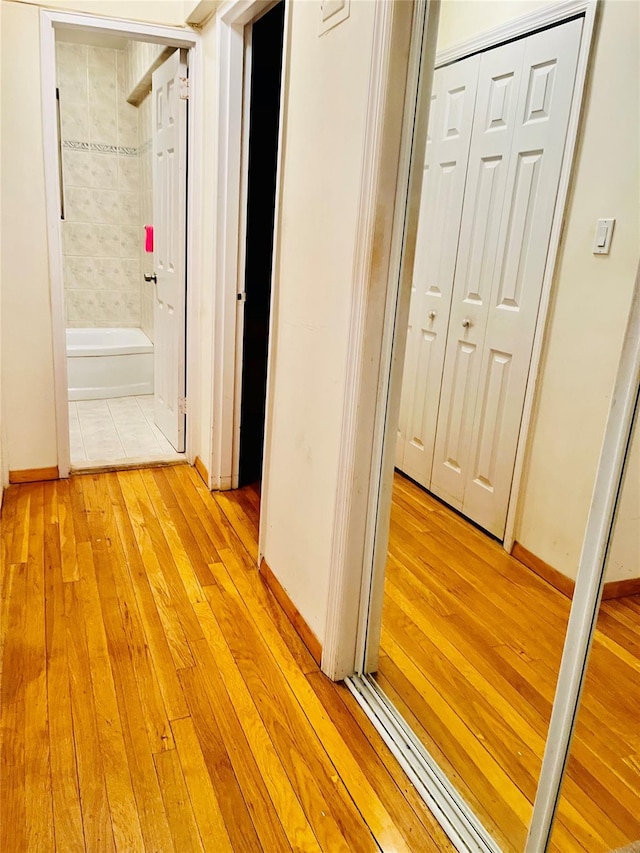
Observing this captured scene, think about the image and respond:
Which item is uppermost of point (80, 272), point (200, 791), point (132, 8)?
point (132, 8)

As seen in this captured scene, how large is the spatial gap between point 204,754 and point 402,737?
1.70ft

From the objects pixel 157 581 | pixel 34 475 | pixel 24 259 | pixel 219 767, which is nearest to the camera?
pixel 219 767

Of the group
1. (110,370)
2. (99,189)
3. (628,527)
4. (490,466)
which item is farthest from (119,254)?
(628,527)

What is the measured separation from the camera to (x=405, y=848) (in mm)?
1377

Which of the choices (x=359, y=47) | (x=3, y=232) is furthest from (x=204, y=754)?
(x=3, y=232)

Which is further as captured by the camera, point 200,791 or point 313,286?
point 313,286

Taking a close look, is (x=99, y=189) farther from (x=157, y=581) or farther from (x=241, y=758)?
(x=241, y=758)

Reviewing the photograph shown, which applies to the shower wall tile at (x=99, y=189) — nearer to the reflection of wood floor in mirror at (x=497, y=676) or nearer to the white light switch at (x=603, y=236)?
the reflection of wood floor in mirror at (x=497, y=676)

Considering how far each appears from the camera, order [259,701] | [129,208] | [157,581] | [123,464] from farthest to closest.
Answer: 1. [129,208]
2. [123,464]
3. [157,581]
4. [259,701]

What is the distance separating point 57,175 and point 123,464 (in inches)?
57.3

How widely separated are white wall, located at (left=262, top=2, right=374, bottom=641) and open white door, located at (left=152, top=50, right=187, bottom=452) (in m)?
1.29

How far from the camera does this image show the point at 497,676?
6.16ft

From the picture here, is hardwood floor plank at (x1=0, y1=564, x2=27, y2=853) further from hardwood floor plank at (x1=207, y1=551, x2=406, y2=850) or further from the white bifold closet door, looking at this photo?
the white bifold closet door

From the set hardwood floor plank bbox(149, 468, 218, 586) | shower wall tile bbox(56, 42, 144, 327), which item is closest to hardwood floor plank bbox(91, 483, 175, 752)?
hardwood floor plank bbox(149, 468, 218, 586)
